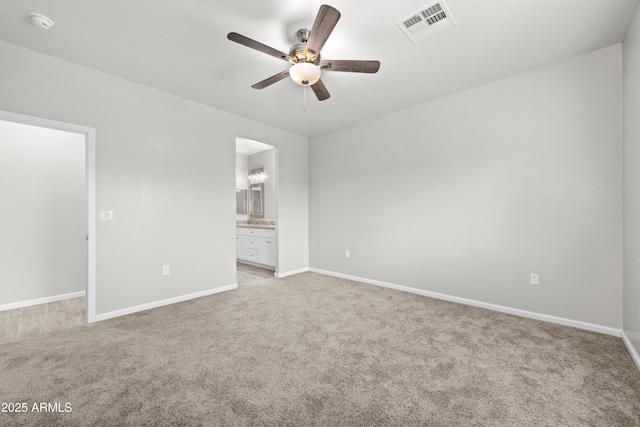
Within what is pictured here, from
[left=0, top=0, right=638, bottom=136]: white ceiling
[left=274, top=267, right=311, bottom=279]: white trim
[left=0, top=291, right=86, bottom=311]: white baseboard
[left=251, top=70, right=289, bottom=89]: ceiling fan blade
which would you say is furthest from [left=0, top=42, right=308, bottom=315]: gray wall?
[left=251, top=70, right=289, bottom=89]: ceiling fan blade

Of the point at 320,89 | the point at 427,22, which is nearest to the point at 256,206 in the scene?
the point at 320,89

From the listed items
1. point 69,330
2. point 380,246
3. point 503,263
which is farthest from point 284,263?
point 503,263

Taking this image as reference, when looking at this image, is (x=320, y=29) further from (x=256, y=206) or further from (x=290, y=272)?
(x=256, y=206)

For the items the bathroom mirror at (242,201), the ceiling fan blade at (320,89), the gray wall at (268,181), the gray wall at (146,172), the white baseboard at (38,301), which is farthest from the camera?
the bathroom mirror at (242,201)

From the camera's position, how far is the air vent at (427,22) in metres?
1.99

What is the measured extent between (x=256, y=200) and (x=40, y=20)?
4667 mm

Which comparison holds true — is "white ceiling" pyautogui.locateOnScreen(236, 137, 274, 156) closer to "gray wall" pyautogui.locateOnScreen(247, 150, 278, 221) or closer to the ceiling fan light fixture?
"gray wall" pyautogui.locateOnScreen(247, 150, 278, 221)

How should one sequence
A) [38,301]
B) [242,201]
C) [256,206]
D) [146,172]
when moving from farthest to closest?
[242,201], [256,206], [38,301], [146,172]

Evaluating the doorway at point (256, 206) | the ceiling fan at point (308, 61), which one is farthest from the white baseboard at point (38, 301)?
the ceiling fan at point (308, 61)

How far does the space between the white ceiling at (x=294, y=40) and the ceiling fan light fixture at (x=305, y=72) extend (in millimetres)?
340

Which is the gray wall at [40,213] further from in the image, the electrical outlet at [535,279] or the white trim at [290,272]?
the electrical outlet at [535,279]

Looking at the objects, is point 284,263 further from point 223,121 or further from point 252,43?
point 252,43

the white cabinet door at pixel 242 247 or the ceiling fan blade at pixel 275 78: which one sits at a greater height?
the ceiling fan blade at pixel 275 78

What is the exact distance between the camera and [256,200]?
6.54 metres
